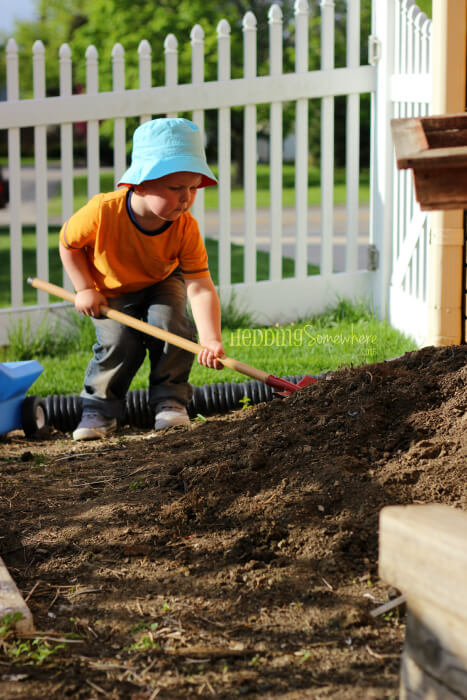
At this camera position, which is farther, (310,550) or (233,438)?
(233,438)

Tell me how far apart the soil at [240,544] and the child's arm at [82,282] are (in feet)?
2.63

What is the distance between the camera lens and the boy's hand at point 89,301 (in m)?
4.14

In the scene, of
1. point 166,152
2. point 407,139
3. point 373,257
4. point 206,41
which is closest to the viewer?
point 407,139

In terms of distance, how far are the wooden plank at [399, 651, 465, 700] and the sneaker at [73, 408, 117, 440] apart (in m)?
2.59

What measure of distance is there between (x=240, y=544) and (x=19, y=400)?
198cm

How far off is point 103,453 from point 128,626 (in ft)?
4.92

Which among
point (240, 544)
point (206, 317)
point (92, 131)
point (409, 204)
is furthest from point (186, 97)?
point (240, 544)

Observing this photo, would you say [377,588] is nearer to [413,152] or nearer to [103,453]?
[413,152]

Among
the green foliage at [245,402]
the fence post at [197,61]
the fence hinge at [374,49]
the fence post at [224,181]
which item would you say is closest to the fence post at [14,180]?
the fence post at [197,61]

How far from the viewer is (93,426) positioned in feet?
13.8

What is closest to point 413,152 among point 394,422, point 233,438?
point 394,422

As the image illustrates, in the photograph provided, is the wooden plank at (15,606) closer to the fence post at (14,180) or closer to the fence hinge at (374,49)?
the fence post at (14,180)

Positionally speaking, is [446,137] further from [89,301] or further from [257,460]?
[89,301]

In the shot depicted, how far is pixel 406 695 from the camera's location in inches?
68.7
